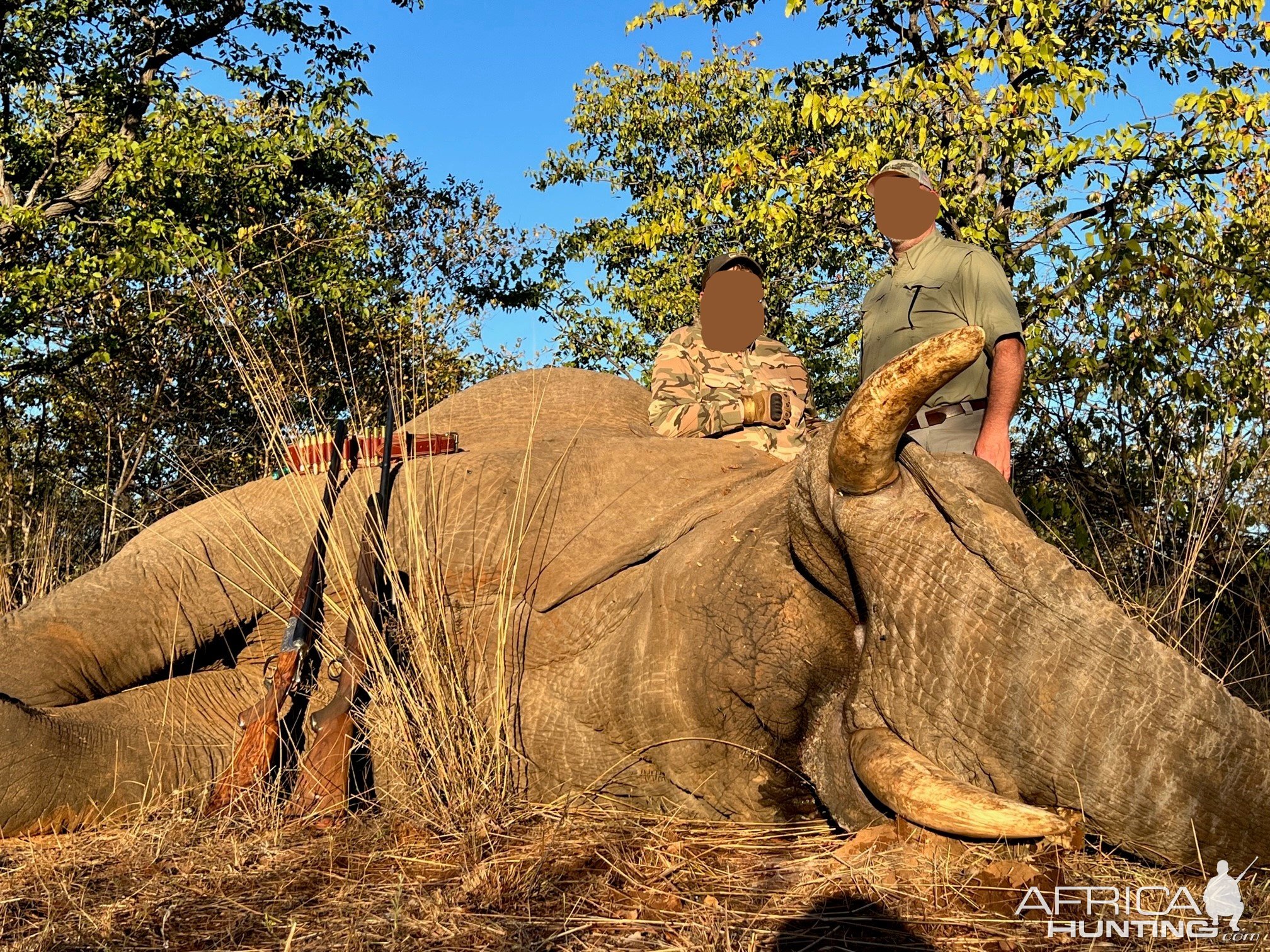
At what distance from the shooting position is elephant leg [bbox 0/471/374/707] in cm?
409

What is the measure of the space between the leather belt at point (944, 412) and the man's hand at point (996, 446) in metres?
0.16

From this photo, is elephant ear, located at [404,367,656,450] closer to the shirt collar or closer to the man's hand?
the shirt collar

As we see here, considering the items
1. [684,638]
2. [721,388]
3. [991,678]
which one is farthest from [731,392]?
[991,678]

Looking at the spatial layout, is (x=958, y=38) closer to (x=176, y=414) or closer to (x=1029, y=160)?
(x=1029, y=160)

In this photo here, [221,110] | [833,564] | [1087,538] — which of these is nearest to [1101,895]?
[833,564]

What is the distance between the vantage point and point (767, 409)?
4.59 m

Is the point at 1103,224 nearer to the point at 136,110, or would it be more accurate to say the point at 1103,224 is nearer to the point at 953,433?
the point at 953,433

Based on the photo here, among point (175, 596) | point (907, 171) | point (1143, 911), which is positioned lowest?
point (1143, 911)

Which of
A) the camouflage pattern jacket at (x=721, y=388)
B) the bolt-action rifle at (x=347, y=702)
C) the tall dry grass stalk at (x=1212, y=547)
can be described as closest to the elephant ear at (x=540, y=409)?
the camouflage pattern jacket at (x=721, y=388)

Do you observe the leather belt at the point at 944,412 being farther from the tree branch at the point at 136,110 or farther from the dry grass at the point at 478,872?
the tree branch at the point at 136,110

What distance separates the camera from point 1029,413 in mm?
6668

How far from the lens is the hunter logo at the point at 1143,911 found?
8.02ft

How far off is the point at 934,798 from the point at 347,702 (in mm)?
1881

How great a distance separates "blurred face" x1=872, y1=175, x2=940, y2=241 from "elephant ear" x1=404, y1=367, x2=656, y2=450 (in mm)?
1284
